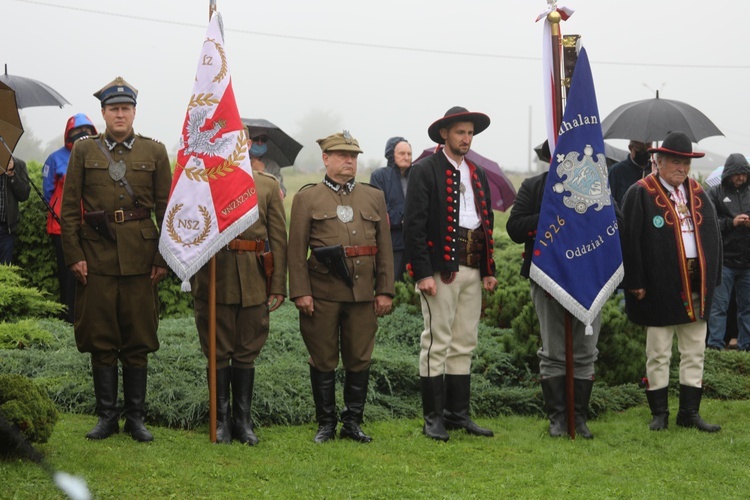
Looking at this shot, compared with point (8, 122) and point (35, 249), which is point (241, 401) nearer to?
point (8, 122)

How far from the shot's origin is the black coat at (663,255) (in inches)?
285

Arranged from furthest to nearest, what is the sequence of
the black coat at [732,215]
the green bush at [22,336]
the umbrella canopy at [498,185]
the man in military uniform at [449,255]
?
the umbrella canopy at [498,185]
the black coat at [732,215]
the green bush at [22,336]
the man in military uniform at [449,255]

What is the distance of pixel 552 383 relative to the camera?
279 inches

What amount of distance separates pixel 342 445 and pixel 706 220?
10.4 feet

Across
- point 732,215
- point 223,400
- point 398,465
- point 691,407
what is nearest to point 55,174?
point 223,400

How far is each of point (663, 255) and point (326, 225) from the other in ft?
8.30

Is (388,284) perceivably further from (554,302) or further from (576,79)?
(576,79)

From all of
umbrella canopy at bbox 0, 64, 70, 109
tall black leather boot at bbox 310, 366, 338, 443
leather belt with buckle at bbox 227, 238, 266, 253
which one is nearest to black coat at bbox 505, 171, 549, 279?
tall black leather boot at bbox 310, 366, 338, 443

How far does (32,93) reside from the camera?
409 inches

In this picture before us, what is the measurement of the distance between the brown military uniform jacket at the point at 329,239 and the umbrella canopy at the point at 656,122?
14.2 ft

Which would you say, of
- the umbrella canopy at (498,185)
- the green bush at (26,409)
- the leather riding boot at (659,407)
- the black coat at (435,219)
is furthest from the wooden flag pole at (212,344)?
the umbrella canopy at (498,185)

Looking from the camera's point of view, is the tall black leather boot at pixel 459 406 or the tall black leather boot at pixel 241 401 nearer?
the tall black leather boot at pixel 241 401

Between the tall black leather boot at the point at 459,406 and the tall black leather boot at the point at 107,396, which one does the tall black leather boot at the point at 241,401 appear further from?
the tall black leather boot at the point at 459,406

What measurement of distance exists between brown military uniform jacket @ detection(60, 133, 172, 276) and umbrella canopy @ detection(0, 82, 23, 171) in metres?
0.76
